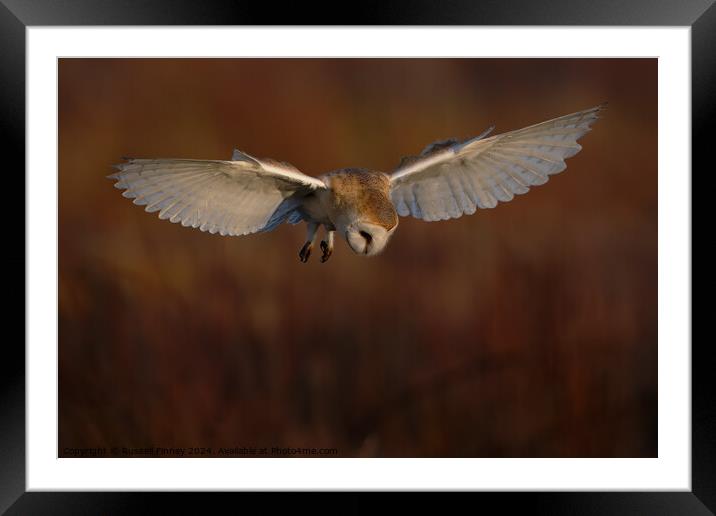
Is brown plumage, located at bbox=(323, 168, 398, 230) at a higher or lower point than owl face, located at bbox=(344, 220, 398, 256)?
higher

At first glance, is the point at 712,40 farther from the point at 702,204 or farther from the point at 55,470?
the point at 55,470

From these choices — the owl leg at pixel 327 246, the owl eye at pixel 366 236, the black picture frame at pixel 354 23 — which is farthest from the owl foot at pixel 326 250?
the black picture frame at pixel 354 23

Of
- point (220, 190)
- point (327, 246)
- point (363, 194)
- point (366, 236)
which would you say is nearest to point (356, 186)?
point (363, 194)

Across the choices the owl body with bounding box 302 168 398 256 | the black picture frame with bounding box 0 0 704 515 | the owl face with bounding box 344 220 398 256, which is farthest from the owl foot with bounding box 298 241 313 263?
the black picture frame with bounding box 0 0 704 515

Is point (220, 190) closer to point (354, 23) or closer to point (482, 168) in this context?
point (354, 23)

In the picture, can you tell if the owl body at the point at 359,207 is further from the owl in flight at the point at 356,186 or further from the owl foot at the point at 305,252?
the owl foot at the point at 305,252

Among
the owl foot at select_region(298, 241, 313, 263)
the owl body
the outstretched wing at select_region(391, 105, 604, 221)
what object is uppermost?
the outstretched wing at select_region(391, 105, 604, 221)

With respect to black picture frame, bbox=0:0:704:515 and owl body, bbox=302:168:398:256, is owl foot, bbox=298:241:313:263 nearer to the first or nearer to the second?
owl body, bbox=302:168:398:256
